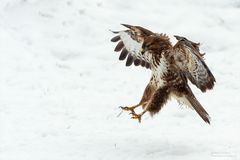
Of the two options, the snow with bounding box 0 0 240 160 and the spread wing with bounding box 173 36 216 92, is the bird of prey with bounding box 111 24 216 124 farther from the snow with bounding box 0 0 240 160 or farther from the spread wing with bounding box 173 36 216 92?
the snow with bounding box 0 0 240 160

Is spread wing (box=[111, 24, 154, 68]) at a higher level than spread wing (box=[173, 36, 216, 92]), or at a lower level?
higher

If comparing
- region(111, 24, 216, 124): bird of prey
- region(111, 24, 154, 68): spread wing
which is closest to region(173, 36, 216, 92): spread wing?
region(111, 24, 216, 124): bird of prey

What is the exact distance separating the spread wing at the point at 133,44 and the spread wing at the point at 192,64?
27.4 inches

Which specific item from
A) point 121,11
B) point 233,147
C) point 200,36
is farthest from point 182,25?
point 233,147

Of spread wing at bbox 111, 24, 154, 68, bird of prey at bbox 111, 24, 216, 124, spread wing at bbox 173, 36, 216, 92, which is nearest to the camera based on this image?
spread wing at bbox 173, 36, 216, 92

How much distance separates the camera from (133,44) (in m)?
8.41

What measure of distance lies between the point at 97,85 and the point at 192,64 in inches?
112

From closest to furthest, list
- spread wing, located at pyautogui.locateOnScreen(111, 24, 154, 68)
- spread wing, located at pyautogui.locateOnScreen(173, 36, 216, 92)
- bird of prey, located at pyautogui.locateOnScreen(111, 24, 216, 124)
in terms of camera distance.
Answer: spread wing, located at pyautogui.locateOnScreen(173, 36, 216, 92) → bird of prey, located at pyautogui.locateOnScreen(111, 24, 216, 124) → spread wing, located at pyautogui.locateOnScreen(111, 24, 154, 68)

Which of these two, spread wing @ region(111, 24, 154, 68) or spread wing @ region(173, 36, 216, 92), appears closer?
spread wing @ region(173, 36, 216, 92)

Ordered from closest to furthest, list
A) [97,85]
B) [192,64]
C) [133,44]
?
[192,64] → [133,44] → [97,85]

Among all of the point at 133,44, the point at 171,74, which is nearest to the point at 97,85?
the point at 133,44

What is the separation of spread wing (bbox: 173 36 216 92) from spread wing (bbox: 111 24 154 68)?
2.28 ft

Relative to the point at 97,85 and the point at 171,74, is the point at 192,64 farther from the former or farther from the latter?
the point at 97,85

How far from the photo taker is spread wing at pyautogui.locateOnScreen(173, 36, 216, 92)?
6.98 metres
